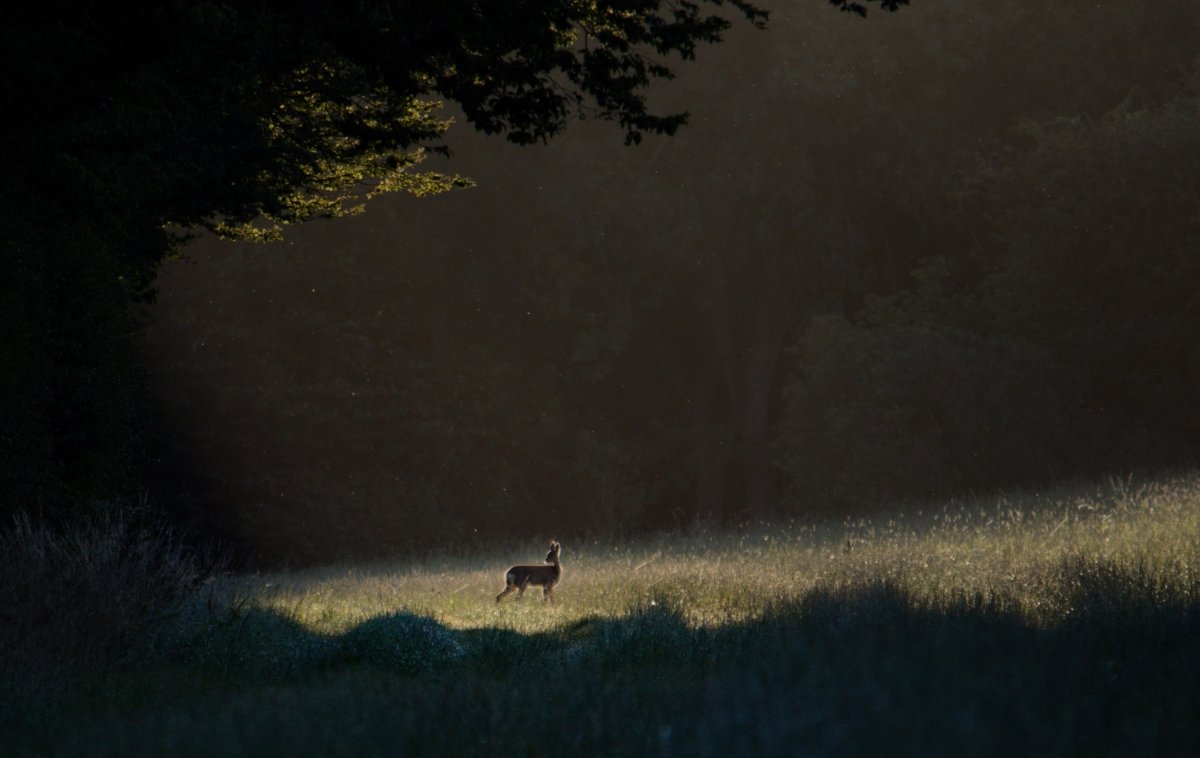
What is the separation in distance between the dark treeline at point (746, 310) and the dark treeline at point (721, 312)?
84mm

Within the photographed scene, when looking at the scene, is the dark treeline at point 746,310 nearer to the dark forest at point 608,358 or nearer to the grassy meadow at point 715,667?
the dark forest at point 608,358

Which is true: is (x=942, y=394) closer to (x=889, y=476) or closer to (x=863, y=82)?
(x=889, y=476)

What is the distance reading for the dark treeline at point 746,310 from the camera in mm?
29500

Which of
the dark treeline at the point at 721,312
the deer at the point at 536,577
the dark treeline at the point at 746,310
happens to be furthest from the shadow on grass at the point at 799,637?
the dark treeline at the point at 721,312

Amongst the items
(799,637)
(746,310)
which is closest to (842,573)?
(799,637)

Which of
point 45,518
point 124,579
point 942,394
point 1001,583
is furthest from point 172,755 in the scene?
point 942,394

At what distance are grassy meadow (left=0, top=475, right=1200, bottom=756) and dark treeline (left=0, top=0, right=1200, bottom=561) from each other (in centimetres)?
1308

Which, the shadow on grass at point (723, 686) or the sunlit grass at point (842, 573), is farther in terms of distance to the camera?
the sunlit grass at point (842, 573)

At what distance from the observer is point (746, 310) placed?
39938 mm

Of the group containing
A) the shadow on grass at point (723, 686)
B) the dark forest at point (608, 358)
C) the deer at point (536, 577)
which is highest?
the dark forest at point (608, 358)

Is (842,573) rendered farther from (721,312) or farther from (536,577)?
(721,312)

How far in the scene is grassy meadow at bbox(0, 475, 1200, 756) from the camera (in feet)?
22.7

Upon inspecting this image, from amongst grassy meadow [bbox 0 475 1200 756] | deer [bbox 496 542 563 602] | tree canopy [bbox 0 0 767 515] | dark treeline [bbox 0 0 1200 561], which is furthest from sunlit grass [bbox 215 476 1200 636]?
dark treeline [bbox 0 0 1200 561]

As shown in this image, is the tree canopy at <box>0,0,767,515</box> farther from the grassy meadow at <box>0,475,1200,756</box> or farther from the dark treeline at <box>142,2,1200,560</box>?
the dark treeline at <box>142,2,1200,560</box>
